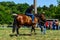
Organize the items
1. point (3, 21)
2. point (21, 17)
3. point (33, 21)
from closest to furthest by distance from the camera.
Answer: point (21, 17)
point (33, 21)
point (3, 21)

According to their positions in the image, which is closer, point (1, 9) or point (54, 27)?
point (54, 27)

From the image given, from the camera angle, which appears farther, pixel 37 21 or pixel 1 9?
pixel 1 9

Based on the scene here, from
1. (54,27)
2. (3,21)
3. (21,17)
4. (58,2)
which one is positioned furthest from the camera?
(58,2)

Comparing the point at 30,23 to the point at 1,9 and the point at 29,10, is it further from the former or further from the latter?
the point at 1,9

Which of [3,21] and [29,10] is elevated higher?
[29,10]

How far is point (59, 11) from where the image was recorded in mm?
99750

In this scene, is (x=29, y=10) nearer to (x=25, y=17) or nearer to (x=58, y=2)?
(x=25, y=17)

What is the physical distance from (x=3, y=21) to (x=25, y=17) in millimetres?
57613

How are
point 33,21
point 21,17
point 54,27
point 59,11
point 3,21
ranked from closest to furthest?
1. point 21,17
2. point 33,21
3. point 54,27
4. point 3,21
5. point 59,11

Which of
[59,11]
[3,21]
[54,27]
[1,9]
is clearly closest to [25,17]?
[54,27]

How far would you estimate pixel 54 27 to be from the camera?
105 feet

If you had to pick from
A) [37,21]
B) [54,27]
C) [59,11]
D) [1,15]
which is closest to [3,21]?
[1,15]

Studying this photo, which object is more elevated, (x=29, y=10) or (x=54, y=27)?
(x=29, y=10)

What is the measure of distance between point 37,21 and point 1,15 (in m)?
60.3
